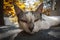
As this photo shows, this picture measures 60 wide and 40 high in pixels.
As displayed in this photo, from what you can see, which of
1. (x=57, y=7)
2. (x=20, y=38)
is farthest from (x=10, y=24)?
(x=57, y=7)

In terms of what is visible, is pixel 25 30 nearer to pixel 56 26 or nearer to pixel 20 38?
pixel 20 38

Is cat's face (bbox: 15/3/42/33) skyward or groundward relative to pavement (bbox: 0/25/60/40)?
skyward

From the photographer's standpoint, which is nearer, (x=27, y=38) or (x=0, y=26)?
(x=27, y=38)

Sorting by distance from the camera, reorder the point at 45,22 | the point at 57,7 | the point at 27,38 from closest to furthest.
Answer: the point at 27,38
the point at 45,22
the point at 57,7

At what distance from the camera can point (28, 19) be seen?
1.74 ft

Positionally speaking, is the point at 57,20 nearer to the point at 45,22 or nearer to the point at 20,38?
the point at 45,22

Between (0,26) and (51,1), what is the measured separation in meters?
0.30

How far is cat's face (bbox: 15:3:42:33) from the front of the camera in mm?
526

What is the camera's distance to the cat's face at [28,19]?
526 millimetres

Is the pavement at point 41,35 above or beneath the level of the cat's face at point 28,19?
beneath

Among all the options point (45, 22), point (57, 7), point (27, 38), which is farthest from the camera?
point (57, 7)

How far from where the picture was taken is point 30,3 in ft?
2.23

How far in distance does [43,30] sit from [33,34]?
60 mm

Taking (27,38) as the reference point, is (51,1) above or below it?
above
